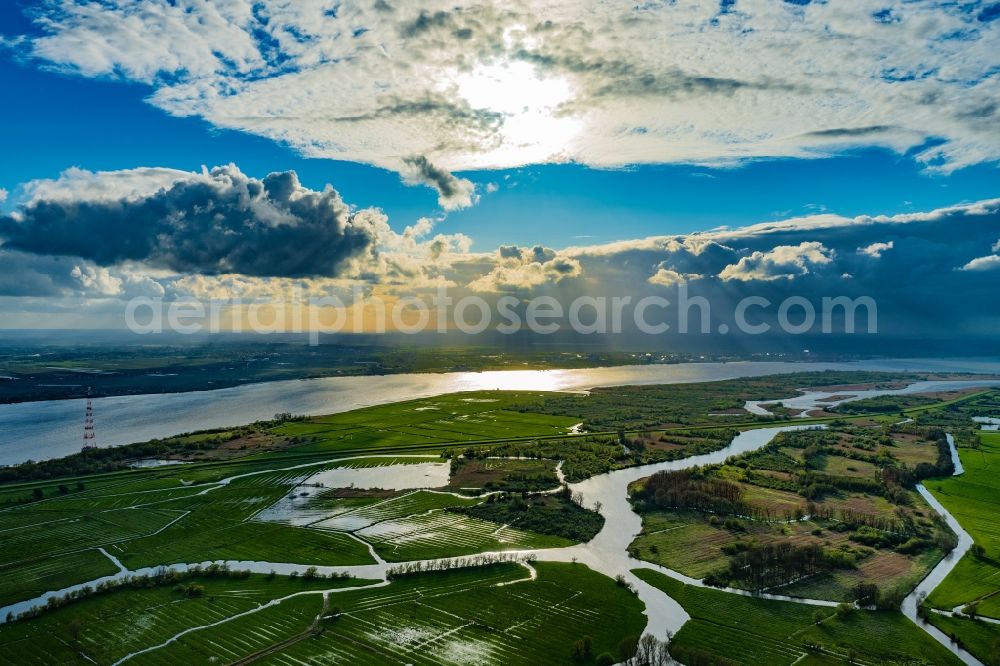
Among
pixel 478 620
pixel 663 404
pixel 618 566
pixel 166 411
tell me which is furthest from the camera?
pixel 663 404

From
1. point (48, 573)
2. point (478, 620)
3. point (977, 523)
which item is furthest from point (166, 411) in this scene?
point (977, 523)

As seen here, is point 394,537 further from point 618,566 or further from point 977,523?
point 977,523

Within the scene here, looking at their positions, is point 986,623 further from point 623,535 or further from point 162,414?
point 162,414

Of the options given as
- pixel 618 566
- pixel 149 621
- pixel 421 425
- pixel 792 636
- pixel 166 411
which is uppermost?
pixel 421 425

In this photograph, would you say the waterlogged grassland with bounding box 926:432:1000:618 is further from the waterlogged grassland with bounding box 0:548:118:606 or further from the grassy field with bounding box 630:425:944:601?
the waterlogged grassland with bounding box 0:548:118:606

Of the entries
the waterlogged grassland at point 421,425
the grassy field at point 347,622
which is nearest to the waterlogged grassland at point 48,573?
the grassy field at point 347,622

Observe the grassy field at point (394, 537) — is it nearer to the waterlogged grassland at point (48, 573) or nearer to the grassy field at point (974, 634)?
the waterlogged grassland at point (48, 573)

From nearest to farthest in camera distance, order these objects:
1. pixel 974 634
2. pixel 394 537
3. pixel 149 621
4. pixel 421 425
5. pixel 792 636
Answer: pixel 792 636 → pixel 974 634 → pixel 149 621 → pixel 394 537 → pixel 421 425
